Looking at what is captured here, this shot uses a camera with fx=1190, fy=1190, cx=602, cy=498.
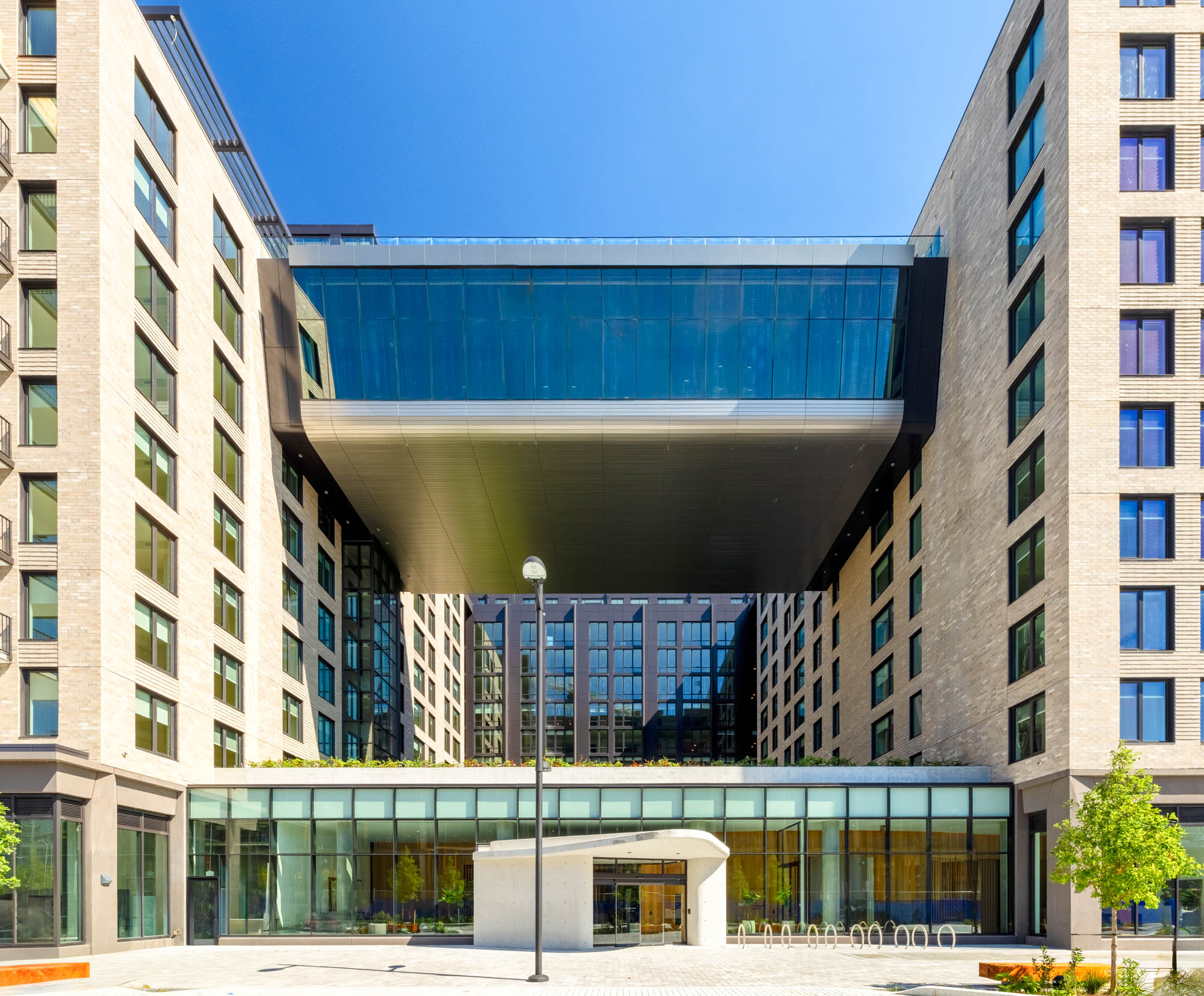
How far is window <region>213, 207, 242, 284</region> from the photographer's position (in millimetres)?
41375

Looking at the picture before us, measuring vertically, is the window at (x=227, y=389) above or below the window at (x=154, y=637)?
above

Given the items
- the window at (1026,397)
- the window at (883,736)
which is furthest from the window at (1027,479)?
the window at (883,736)

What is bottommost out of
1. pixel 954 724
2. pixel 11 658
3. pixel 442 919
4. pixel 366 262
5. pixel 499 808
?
pixel 442 919

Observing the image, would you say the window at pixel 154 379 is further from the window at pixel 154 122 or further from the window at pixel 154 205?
the window at pixel 154 122

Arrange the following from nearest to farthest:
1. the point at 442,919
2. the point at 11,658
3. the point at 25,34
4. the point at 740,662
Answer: the point at 11,658 < the point at 25,34 < the point at 442,919 < the point at 740,662

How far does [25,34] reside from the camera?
33062mm

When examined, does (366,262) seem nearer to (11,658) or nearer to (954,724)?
(11,658)

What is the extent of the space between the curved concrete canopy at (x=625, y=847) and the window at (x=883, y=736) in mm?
20844

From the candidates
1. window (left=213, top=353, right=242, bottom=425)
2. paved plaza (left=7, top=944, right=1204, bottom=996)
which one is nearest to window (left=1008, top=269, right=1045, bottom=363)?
paved plaza (left=7, top=944, right=1204, bottom=996)

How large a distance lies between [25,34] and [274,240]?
14.7 meters

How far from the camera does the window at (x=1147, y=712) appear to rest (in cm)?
3219

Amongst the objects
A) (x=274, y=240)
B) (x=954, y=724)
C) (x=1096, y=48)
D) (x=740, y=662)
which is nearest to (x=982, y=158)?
(x=1096, y=48)

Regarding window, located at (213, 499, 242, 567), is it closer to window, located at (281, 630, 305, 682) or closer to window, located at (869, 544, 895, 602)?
window, located at (281, 630, 305, 682)

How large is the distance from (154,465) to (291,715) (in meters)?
15.9
